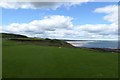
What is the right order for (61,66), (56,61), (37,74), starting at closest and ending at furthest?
(37,74), (61,66), (56,61)

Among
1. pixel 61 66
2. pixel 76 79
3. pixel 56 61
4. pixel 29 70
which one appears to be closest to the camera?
pixel 76 79

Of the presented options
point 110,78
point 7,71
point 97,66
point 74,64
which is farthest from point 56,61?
point 110,78

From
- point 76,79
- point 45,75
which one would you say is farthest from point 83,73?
point 45,75

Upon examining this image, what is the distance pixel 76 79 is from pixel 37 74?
190 cm

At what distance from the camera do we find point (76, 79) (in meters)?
9.91

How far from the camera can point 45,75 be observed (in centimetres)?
1049

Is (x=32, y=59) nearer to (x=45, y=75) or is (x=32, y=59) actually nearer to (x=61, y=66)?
(x=61, y=66)

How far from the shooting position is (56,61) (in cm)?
1374

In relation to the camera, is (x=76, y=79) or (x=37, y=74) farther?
(x=37, y=74)

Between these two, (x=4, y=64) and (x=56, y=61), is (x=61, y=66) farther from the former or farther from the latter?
(x=4, y=64)

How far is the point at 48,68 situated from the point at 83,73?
1.92 meters

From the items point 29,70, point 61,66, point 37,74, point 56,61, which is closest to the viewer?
point 37,74

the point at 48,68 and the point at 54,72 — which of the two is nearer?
the point at 54,72

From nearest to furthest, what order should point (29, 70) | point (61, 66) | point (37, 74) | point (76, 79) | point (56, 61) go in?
1. point (76, 79)
2. point (37, 74)
3. point (29, 70)
4. point (61, 66)
5. point (56, 61)
